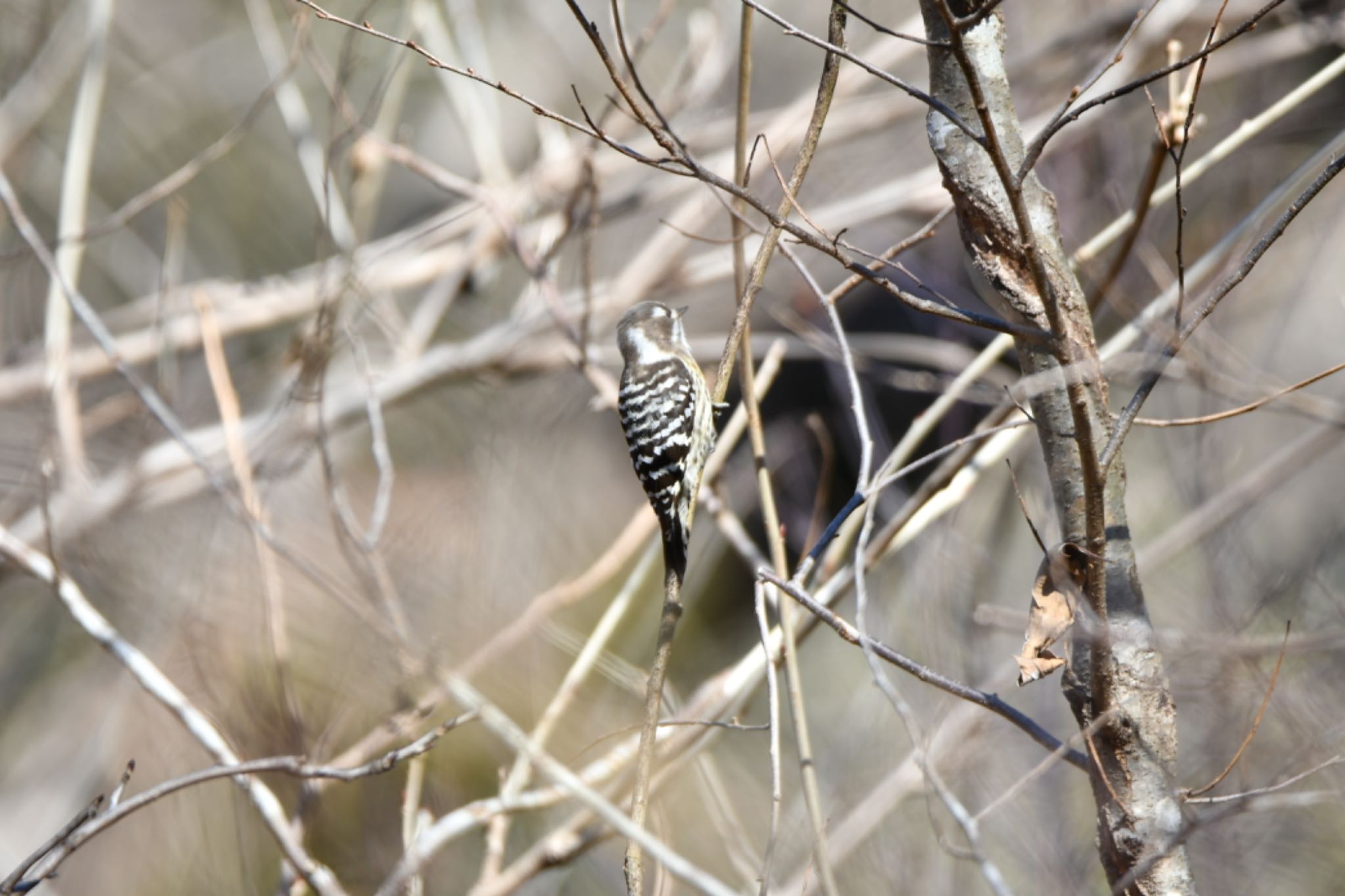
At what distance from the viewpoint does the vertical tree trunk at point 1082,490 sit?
1612 millimetres

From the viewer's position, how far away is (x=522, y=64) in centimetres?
828

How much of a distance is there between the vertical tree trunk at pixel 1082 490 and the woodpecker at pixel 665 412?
1.21 metres

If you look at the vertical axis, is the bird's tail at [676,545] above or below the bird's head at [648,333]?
below

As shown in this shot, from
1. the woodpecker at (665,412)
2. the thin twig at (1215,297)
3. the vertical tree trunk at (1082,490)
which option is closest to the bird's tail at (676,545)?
the woodpecker at (665,412)

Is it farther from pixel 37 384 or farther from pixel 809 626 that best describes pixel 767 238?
pixel 37 384

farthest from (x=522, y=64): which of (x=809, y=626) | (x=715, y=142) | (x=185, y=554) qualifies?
(x=809, y=626)

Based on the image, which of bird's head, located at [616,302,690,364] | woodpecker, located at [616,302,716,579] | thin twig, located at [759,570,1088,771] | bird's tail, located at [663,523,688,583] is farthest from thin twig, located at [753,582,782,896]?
bird's head, located at [616,302,690,364]

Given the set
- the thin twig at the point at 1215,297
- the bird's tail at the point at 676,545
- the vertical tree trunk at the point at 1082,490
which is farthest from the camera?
the bird's tail at the point at 676,545

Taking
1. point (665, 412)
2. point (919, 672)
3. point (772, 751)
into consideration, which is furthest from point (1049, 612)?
point (665, 412)

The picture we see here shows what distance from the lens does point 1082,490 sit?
5.54ft

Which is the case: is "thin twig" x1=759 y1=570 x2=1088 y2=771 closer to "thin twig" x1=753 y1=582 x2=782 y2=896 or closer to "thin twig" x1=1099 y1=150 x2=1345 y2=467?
"thin twig" x1=753 y1=582 x2=782 y2=896

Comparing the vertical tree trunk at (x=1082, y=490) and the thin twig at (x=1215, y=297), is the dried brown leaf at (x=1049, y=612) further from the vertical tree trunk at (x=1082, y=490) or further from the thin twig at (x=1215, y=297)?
the thin twig at (x=1215, y=297)

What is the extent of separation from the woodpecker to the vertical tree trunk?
47.6 inches

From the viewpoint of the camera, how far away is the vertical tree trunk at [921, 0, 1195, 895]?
161 cm
